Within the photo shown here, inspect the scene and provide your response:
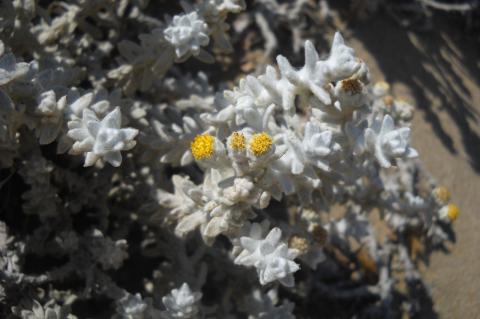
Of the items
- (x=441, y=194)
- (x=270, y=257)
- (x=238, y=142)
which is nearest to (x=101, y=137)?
(x=238, y=142)

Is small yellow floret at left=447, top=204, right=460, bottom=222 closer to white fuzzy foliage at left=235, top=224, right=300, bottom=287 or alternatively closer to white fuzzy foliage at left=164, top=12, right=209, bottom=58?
white fuzzy foliage at left=235, top=224, right=300, bottom=287

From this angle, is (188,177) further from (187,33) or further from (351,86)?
(351,86)

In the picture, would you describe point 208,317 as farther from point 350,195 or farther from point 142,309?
point 350,195

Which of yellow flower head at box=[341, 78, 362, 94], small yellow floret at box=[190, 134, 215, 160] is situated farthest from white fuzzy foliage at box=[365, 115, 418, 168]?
Result: small yellow floret at box=[190, 134, 215, 160]

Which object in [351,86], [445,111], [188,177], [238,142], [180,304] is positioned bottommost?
[180,304]

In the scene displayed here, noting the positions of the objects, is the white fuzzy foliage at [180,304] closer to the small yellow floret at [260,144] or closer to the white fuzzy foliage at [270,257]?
the white fuzzy foliage at [270,257]

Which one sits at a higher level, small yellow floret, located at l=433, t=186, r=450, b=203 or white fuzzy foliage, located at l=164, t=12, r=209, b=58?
white fuzzy foliage, located at l=164, t=12, r=209, b=58
